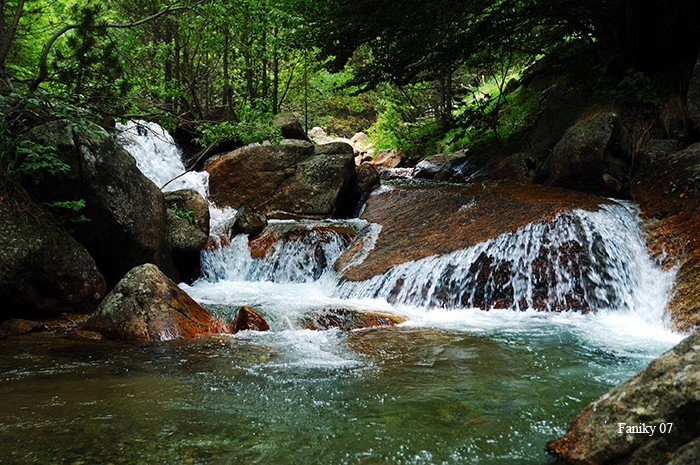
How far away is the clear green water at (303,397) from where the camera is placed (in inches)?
96.3

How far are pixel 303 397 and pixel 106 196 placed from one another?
5.34 metres

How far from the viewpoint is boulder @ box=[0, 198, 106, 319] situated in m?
5.61

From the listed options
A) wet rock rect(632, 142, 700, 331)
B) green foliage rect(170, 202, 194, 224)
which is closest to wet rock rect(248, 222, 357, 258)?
green foliage rect(170, 202, 194, 224)

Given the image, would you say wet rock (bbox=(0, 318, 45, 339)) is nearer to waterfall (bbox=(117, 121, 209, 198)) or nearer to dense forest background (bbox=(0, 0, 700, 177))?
dense forest background (bbox=(0, 0, 700, 177))

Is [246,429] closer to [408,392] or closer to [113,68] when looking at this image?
[408,392]

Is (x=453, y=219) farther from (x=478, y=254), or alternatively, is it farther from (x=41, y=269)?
(x=41, y=269)

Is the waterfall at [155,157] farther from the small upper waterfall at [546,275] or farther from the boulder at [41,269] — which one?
the boulder at [41,269]

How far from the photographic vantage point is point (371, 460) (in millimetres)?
2344

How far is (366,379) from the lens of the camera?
3727mm

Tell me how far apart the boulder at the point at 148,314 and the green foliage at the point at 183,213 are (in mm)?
4014

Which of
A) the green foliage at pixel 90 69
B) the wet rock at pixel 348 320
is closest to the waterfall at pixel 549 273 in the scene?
the wet rock at pixel 348 320

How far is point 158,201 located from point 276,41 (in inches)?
134

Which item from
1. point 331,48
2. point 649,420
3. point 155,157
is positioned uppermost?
point 331,48

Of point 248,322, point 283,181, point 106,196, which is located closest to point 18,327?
point 106,196
